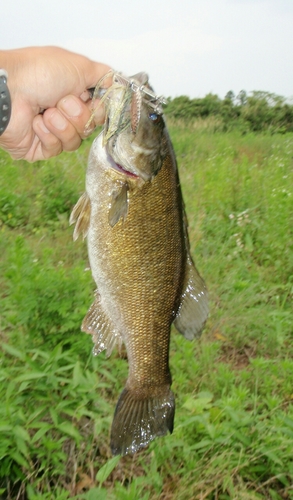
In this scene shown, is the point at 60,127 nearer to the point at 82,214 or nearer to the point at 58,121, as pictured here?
the point at 58,121

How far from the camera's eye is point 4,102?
192 cm

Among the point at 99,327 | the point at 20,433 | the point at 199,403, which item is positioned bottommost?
the point at 199,403

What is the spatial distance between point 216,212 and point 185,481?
136 inches

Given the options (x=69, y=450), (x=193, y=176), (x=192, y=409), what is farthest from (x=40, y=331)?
(x=193, y=176)

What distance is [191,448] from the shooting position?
8.23 feet

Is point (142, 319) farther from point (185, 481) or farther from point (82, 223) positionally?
point (185, 481)

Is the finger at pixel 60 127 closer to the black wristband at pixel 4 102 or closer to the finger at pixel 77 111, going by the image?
the finger at pixel 77 111

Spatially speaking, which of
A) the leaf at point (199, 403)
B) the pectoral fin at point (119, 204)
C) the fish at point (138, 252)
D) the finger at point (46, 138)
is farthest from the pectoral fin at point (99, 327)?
the leaf at point (199, 403)

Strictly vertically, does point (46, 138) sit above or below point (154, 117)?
below

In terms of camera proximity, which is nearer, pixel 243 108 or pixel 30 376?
pixel 30 376

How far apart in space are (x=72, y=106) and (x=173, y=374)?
1.93m

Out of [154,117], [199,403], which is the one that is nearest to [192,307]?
[154,117]

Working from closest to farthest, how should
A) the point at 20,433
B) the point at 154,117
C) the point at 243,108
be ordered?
the point at 154,117 < the point at 20,433 < the point at 243,108

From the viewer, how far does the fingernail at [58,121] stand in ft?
6.89
